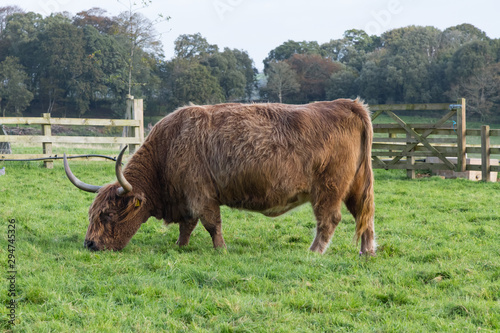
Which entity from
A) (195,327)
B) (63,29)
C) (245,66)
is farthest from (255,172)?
(245,66)

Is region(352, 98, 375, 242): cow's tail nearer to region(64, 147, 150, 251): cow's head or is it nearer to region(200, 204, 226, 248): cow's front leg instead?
region(200, 204, 226, 248): cow's front leg

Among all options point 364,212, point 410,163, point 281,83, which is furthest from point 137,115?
point 281,83

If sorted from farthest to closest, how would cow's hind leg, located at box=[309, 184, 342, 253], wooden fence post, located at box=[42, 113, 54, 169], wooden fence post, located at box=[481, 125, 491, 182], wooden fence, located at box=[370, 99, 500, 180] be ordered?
wooden fence post, located at box=[42, 113, 54, 169] → wooden fence, located at box=[370, 99, 500, 180] → wooden fence post, located at box=[481, 125, 491, 182] → cow's hind leg, located at box=[309, 184, 342, 253]

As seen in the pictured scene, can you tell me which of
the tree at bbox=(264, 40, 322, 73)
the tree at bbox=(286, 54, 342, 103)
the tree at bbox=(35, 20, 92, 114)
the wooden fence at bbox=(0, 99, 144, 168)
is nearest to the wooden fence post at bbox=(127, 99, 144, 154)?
the wooden fence at bbox=(0, 99, 144, 168)

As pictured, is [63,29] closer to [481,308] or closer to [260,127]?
[260,127]

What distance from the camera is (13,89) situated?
4225 cm

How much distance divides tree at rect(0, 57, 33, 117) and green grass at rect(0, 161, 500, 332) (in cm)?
3906

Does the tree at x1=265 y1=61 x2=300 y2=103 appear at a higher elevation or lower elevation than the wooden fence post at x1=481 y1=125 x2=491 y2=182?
higher

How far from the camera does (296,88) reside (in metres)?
45.9

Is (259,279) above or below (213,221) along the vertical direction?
below

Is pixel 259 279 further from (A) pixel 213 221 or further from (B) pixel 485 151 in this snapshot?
(B) pixel 485 151

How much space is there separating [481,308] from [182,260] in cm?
287

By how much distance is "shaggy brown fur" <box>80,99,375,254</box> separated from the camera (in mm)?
5664

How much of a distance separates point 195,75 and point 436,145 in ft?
108
